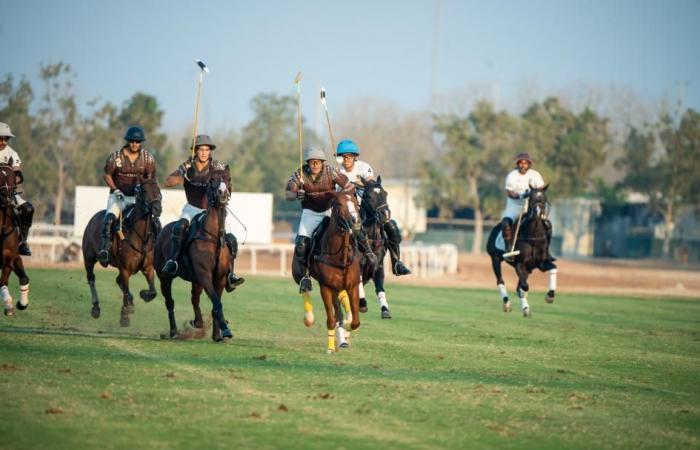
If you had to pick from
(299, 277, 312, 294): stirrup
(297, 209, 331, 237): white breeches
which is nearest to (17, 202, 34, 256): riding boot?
(297, 209, 331, 237): white breeches

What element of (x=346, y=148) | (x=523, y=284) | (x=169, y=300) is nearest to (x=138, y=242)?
(x=169, y=300)

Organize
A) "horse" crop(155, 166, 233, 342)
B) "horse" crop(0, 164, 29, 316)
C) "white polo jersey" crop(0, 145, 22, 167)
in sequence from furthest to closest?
"white polo jersey" crop(0, 145, 22, 167)
"horse" crop(0, 164, 29, 316)
"horse" crop(155, 166, 233, 342)

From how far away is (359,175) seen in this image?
1903 cm

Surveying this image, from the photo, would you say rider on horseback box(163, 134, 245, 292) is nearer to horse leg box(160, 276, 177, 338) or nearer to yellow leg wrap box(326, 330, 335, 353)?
horse leg box(160, 276, 177, 338)

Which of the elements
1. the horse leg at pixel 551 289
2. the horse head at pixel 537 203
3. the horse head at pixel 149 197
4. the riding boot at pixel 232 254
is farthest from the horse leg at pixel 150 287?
the horse leg at pixel 551 289

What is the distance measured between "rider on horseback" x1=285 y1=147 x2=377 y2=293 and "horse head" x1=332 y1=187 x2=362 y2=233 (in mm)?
1367

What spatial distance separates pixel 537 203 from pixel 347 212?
29.7 ft

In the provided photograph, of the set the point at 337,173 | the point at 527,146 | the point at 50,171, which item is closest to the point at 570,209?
the point at 527,146

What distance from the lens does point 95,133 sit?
213 ft

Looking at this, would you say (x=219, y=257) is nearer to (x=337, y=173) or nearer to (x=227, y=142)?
(x=337, y=173)

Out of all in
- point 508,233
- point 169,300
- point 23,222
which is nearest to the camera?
point 169,300

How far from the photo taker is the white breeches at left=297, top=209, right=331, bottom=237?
55.8 ft

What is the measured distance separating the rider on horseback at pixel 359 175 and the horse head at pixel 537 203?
188 inches

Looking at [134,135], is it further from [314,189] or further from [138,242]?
[314,189]
